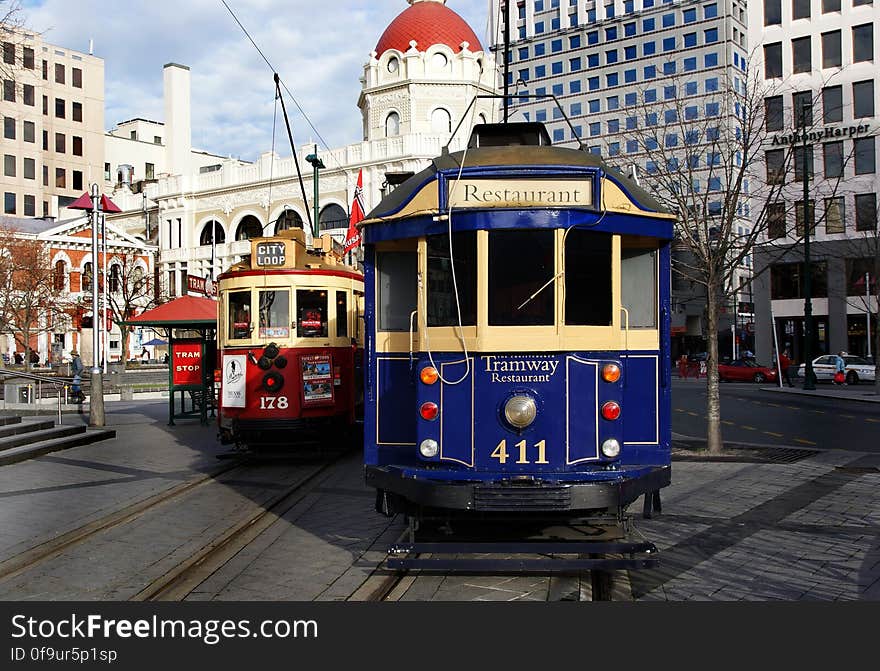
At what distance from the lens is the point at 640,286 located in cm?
716

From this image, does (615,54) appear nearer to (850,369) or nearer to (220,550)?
(850,369)

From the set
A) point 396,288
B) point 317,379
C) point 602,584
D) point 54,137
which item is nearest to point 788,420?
point 317,379

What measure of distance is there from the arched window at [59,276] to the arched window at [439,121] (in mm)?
26059

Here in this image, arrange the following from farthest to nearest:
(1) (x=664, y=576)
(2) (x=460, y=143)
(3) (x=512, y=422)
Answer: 1. (2) (x=460, y=143)
2. (1) (x=664, y=576)
3. (3) (x=512, y=422)

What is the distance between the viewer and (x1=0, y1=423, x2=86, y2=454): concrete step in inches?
576

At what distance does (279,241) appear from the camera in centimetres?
1356

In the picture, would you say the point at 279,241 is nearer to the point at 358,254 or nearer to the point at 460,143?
the point at 358,254

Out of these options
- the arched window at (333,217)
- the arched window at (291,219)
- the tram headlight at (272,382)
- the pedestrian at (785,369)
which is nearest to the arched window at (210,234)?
the arched window at (291,219)

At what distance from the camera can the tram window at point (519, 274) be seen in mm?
6439

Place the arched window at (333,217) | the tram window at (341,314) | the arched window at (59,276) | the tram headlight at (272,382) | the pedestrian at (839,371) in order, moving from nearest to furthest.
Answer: the tram headlight at (272,382) → the tram window at (341,314) → the pedestrian at (839,371) → the arched window at (59,276) → the arched window at (333,217)

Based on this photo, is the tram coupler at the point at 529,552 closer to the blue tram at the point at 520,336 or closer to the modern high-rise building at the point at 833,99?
the blue tram at the point at 520,336

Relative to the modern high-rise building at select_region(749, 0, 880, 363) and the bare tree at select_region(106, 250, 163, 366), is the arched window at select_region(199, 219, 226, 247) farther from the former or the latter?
the modern high-rise building at select_region(749, 0, 880, 363)
